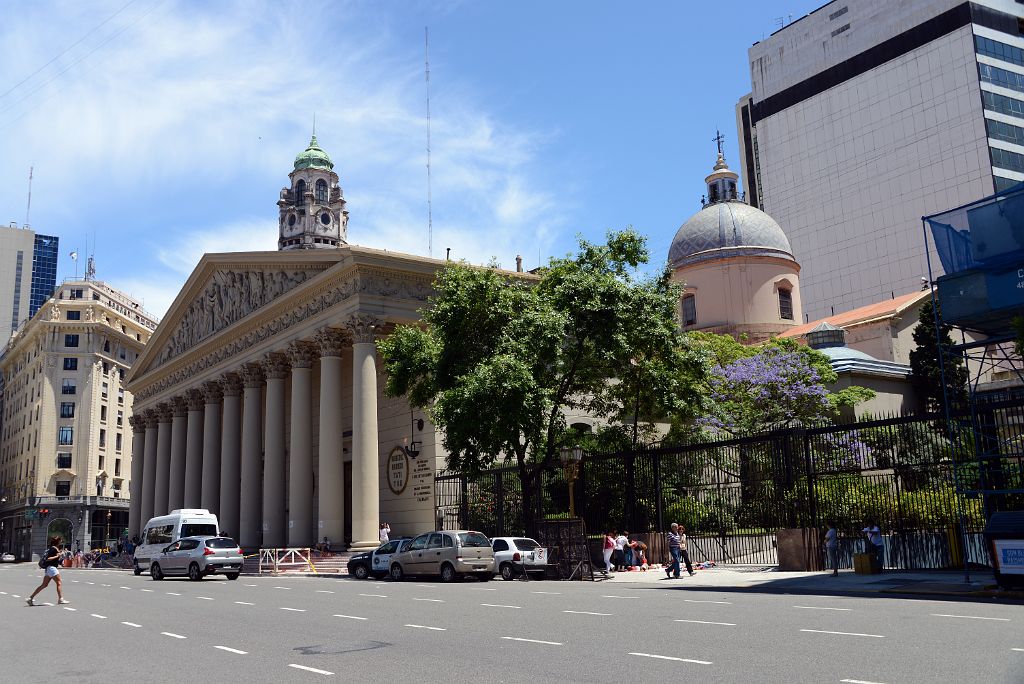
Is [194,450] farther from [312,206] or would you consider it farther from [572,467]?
[312,206]

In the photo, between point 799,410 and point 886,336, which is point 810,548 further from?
point 886,336

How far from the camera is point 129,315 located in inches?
4257

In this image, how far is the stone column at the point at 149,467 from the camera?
197 feet

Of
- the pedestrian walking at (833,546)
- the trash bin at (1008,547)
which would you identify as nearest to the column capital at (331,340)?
the pedestrian walking at (833,546)

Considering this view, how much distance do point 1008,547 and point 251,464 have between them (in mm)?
35738

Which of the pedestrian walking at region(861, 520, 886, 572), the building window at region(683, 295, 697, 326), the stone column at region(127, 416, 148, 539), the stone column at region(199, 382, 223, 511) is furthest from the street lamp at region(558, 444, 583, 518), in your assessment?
the stone column at region(127, 416, 148, 539)

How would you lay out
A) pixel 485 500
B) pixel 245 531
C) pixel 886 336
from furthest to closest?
pixel 886 336, pixel 245 531, pixel 485 500

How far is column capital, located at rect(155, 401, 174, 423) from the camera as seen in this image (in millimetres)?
58312

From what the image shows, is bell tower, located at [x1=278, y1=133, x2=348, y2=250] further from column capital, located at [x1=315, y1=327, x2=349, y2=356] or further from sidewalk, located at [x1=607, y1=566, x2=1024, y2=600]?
sidewalk, located at [x1=607, y1=566, x2=1024, y2=600]

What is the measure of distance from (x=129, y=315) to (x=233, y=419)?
6782cm

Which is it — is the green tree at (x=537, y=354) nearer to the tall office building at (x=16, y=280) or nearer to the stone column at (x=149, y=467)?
the stone column at (x=149, y=467)

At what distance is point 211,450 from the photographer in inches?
1973

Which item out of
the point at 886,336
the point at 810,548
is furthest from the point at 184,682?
the point at 886,336

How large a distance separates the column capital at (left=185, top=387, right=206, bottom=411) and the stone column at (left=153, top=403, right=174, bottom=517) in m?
4.61
